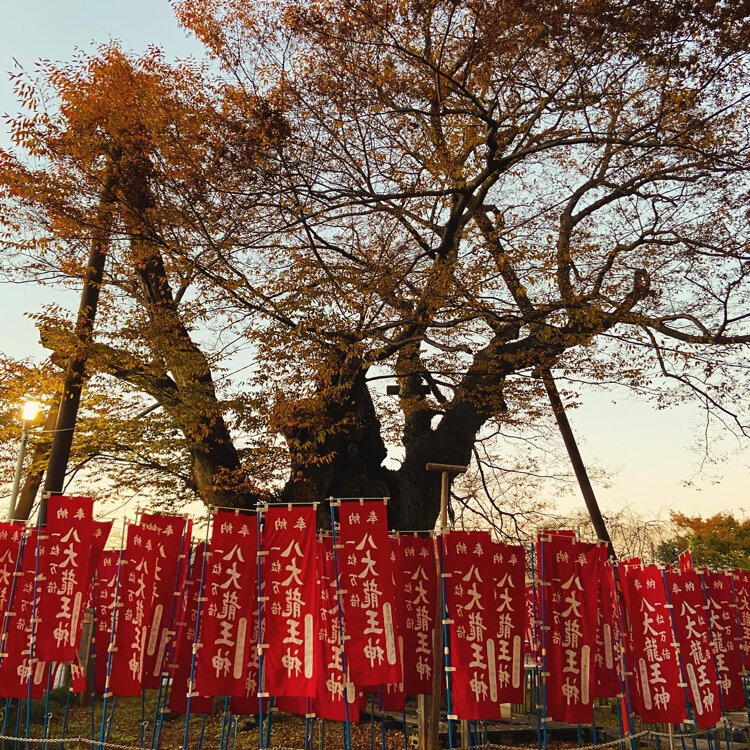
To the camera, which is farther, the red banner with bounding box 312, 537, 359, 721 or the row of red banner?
the red banner with bounding box 312, 537, 359, 721

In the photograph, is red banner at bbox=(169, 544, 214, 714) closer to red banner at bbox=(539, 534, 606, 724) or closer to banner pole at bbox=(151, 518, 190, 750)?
banner pole at bbox=(151, 518, 190, 750)

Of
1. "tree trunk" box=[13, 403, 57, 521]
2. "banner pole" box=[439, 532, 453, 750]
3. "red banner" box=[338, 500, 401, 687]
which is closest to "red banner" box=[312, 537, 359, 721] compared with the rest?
"red banner" box=[338, 500, 401, 687]

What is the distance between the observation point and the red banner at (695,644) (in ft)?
26.6

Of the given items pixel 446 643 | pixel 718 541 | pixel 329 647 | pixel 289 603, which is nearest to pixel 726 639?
pixel 446 643

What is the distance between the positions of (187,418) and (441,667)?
19.9 ft

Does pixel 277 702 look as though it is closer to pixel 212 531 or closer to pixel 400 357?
pixel 212 531

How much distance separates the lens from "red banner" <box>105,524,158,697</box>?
653 cm

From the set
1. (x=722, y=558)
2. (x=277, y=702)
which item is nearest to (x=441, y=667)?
(x=277, y=702)

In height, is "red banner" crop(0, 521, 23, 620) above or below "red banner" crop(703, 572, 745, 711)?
above

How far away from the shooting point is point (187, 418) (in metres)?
11.0

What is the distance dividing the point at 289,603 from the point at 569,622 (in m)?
3.04

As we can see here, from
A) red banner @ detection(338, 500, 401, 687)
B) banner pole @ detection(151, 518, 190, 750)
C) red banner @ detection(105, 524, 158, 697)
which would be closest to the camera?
red banner @ detection(338, 500, 401, 687)

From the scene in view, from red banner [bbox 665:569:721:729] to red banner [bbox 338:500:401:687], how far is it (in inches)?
154

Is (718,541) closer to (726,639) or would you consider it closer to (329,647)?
(726,639)
